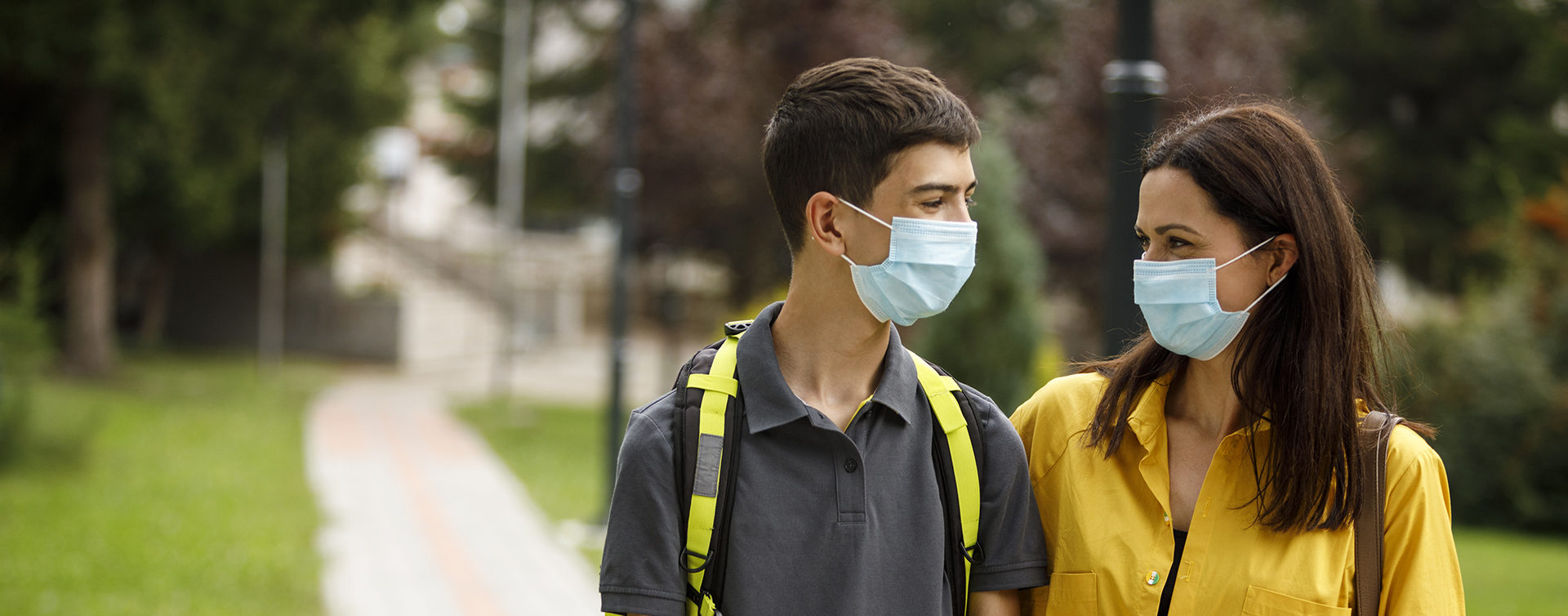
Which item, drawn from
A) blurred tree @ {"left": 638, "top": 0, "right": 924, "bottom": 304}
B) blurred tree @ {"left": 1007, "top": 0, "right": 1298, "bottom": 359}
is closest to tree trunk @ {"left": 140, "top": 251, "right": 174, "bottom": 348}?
blurred tree @ {"left": 638, "top": 0, "right": 924, "bottom": 304}

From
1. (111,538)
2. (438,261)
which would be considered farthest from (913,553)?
(438,261)

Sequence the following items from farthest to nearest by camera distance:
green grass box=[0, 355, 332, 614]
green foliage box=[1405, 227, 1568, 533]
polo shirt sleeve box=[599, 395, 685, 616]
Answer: green foliage box=[1405, 227, 1568, 533], green grass box=[0, 355, 332, 614], polo shirt sleeve box=[599, 395, 685, 616]

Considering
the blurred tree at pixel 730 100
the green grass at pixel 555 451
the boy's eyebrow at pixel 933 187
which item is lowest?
the green grass at pixel 555 451

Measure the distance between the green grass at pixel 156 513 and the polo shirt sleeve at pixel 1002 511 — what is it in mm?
6411

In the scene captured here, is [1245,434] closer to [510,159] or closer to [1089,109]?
[1089,109]

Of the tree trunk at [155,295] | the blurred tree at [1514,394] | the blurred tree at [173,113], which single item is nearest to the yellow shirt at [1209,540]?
the blurred tree at [1514,394]

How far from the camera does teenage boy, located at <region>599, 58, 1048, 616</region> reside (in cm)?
203

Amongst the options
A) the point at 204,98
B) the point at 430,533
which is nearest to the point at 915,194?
the point at 430,533

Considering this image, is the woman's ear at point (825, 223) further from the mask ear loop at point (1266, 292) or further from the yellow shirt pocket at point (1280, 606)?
the yellow shirt pocket at point (1280, 606)

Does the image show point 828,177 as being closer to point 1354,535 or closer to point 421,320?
point 1354,535

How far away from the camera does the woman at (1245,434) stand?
215 centimetres

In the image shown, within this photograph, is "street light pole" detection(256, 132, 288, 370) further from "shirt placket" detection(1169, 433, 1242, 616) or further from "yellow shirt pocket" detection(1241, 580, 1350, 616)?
"yellow shirt pocket" detection(1241, 580, 1350, 616)

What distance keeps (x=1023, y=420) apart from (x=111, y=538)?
8949 mm

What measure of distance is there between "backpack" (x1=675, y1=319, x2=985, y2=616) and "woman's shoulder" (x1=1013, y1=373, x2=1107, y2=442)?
0.29 metres
